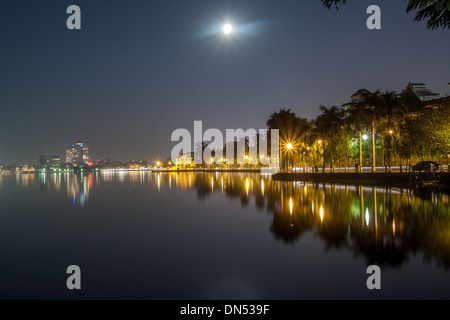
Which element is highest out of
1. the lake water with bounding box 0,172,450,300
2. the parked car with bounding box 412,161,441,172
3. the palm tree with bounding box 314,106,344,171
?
the palm tree with bounding box 314,106,344,171

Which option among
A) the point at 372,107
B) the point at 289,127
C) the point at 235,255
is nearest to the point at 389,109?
the point at 372,107

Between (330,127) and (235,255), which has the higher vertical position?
(330,127)

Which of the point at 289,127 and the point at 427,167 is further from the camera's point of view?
the point at 289,127

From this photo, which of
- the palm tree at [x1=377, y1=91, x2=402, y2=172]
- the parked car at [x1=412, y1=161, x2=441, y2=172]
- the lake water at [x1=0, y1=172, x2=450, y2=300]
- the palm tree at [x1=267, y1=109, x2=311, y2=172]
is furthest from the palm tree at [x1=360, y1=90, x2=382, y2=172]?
the lake water at [x1=0, y1=172, x2=450, y2=300]

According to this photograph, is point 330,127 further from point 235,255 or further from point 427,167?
point 235,255

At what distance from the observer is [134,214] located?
19359 millimetres

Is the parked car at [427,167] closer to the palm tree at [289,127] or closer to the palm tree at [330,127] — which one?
the palm tree at [330,127]

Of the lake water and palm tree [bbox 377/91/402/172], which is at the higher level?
palm tree [bbox 377/91/402/172]

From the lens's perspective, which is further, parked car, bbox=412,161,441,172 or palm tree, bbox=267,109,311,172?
palm tree, bbox=267,109,311,172

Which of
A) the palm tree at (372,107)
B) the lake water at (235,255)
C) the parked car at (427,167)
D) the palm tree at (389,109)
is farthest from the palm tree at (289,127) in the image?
the lake water at (235,255)

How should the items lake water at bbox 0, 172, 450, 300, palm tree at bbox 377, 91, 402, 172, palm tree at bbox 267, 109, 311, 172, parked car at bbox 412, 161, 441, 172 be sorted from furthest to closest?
1. palm tree at bbox 267, 109, 311, 172
2. palm tree at bbox 377, 91, 402, 172
3. parked car at bbox 412, 161, 441, 172
4. lake water at bbox 0, 172, 450, 300

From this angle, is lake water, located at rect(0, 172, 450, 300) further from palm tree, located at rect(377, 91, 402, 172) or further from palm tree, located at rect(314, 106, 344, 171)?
palm tree, located at rect(314, 106, 344, 171)
